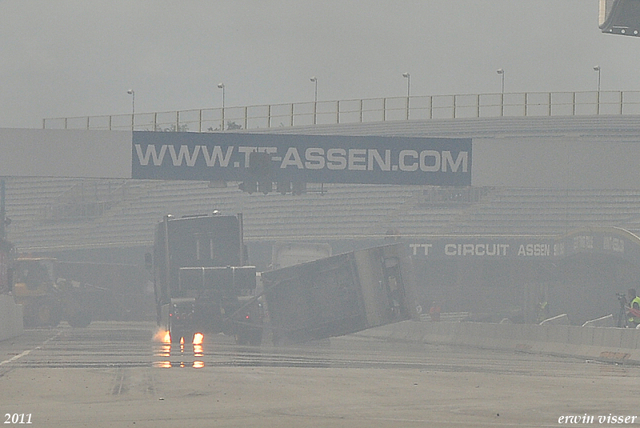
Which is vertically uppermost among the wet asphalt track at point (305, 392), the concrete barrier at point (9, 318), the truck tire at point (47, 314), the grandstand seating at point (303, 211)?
the grandstand seating at point (303, 211)

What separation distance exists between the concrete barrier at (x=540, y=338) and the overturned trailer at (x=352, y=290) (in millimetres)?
2491

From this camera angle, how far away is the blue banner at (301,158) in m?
30.3

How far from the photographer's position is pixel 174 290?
29.6m

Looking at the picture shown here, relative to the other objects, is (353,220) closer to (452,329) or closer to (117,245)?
(117,245)

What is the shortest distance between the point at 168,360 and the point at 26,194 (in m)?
52.6

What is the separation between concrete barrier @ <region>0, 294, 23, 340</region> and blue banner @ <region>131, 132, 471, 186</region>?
508cm

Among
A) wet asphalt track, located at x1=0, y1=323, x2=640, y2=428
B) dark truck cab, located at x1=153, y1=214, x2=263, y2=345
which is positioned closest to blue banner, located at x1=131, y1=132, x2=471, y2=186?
dark truck cab, located at x1=153, y1=214, x2=263, y2=345

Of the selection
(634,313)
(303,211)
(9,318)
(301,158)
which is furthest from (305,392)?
(303,211)

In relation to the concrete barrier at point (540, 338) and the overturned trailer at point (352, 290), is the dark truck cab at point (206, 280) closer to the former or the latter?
the overturned trailer at point (352, 290)

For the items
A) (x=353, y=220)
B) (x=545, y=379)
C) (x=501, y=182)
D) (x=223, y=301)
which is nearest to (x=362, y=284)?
(x=223, y=301)

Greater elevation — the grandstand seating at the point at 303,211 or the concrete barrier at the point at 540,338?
the grandstand seating at the point at 303,211

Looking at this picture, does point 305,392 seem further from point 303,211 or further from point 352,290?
point 303,211

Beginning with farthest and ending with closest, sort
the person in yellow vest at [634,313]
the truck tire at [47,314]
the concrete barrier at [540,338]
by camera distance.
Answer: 1. the truck tire at [47,314]
2. the person in yellow vest at [634,313]
3. the concrete barrier at [540,338]

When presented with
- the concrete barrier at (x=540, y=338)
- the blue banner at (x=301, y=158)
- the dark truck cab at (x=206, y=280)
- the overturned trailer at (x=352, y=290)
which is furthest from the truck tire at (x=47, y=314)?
the overturned trailer at (x=352, y=290)
